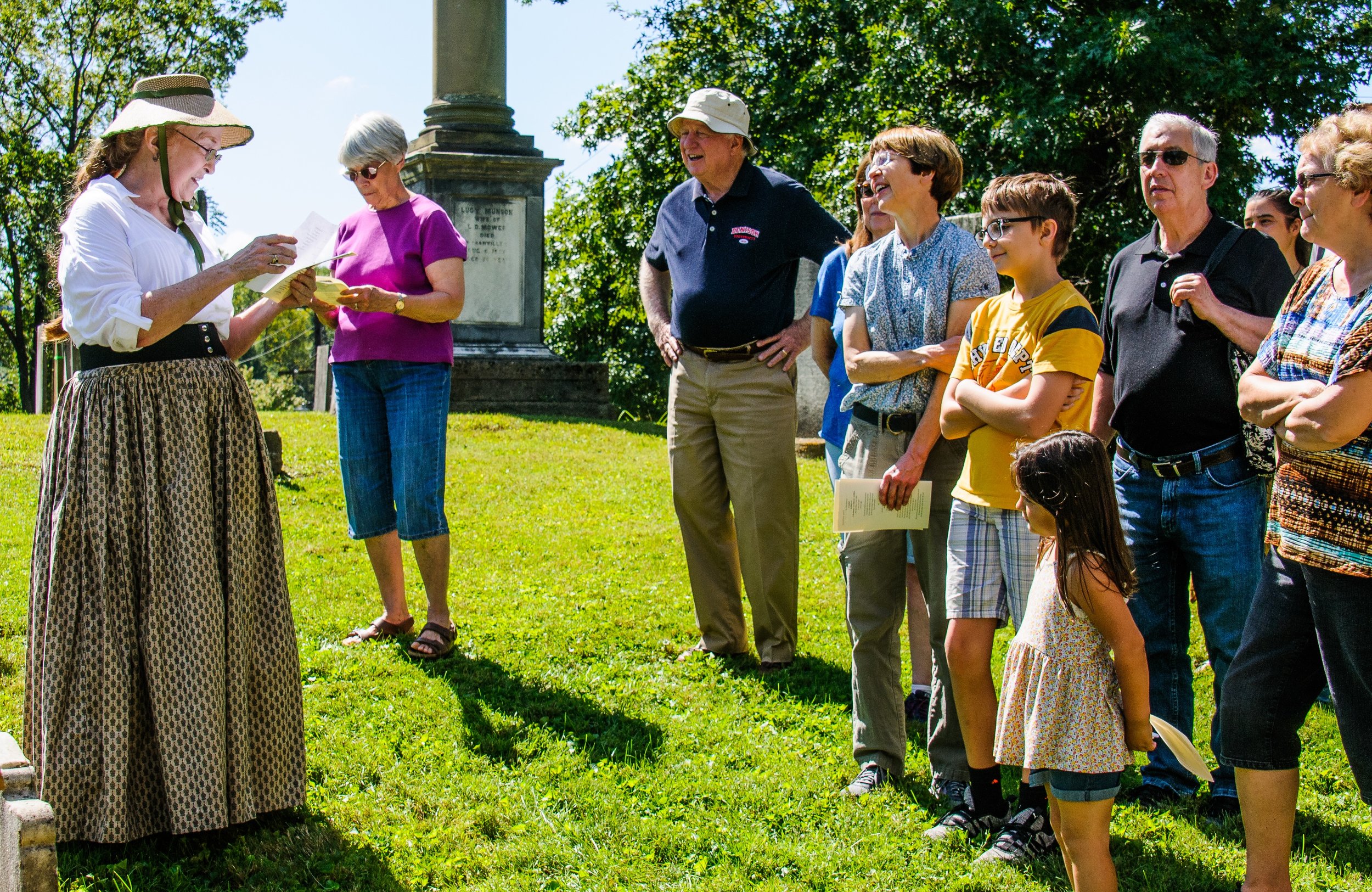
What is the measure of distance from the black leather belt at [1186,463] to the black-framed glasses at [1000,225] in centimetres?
96

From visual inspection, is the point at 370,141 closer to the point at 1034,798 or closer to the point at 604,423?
the point at 1034,798

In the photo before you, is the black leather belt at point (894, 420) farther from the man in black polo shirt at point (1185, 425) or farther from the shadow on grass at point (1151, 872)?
the shadow on grass at point (1151, 872)

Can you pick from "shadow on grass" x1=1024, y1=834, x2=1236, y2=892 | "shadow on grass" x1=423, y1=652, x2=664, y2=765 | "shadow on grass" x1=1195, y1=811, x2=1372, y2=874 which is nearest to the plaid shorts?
"shadow on grass" x1=1024, y1=834, x2=1236, y2=892

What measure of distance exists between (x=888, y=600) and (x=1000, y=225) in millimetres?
1262

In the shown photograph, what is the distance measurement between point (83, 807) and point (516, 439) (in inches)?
305

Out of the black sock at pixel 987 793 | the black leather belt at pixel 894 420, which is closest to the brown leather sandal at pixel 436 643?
the black leather belt at pixel 894 420

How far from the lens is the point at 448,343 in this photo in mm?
5188

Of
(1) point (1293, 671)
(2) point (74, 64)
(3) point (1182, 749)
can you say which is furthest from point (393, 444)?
(2) point (74, 64)

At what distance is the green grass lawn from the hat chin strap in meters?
1.64

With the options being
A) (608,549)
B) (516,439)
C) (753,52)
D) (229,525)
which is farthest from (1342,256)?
(753,52)

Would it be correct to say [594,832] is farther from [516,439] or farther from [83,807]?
[516,439]

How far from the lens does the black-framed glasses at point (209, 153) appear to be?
3.47 meters

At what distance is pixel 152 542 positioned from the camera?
327 cm

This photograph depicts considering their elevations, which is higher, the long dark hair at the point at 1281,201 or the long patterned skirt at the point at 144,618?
the long dark hair at the point at 1281,201
